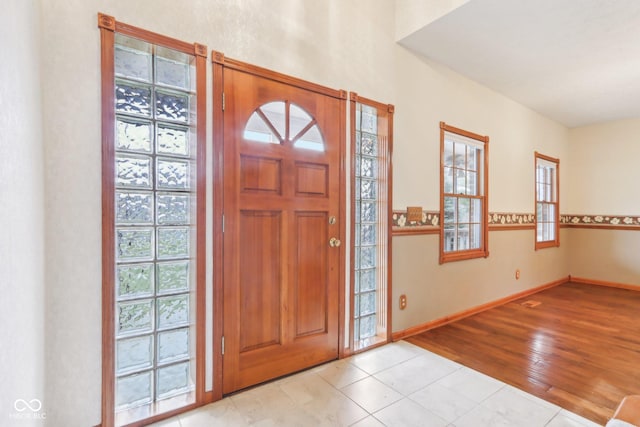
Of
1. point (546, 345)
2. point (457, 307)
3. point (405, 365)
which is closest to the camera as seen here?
point (405, 365)

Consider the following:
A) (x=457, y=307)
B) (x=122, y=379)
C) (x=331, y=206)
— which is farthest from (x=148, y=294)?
(x=457, y=307)

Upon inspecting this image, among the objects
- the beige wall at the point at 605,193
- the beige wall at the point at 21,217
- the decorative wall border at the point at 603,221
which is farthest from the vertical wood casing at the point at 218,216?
the beige wall at the point at 605,193

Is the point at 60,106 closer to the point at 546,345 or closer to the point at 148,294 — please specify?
the point at 148,294

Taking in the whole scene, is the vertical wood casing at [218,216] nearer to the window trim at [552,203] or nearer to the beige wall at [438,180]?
the beige wall at [438,180]

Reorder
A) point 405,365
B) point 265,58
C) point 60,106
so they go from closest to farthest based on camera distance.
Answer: point 60,106, point 265,58, point 405,365

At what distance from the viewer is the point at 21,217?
95 centimetres

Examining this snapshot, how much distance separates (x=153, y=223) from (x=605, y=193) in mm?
6522

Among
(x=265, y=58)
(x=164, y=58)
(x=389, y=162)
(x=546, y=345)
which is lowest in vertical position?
(x=546, y=345)

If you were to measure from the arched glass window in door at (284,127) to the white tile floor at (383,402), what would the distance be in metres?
1.61

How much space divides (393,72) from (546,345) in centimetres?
275

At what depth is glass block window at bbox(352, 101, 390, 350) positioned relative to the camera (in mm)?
2582

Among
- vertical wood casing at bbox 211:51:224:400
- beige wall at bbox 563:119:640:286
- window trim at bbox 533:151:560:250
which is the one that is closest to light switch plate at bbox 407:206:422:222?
vertical wood casing at bbox 211:51:224:400

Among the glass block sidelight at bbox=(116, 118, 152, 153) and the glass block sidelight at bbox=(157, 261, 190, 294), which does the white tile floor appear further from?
the glass block sidelight at bbox=(116, 118, 152, 153)

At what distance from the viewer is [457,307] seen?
3.25 metres
